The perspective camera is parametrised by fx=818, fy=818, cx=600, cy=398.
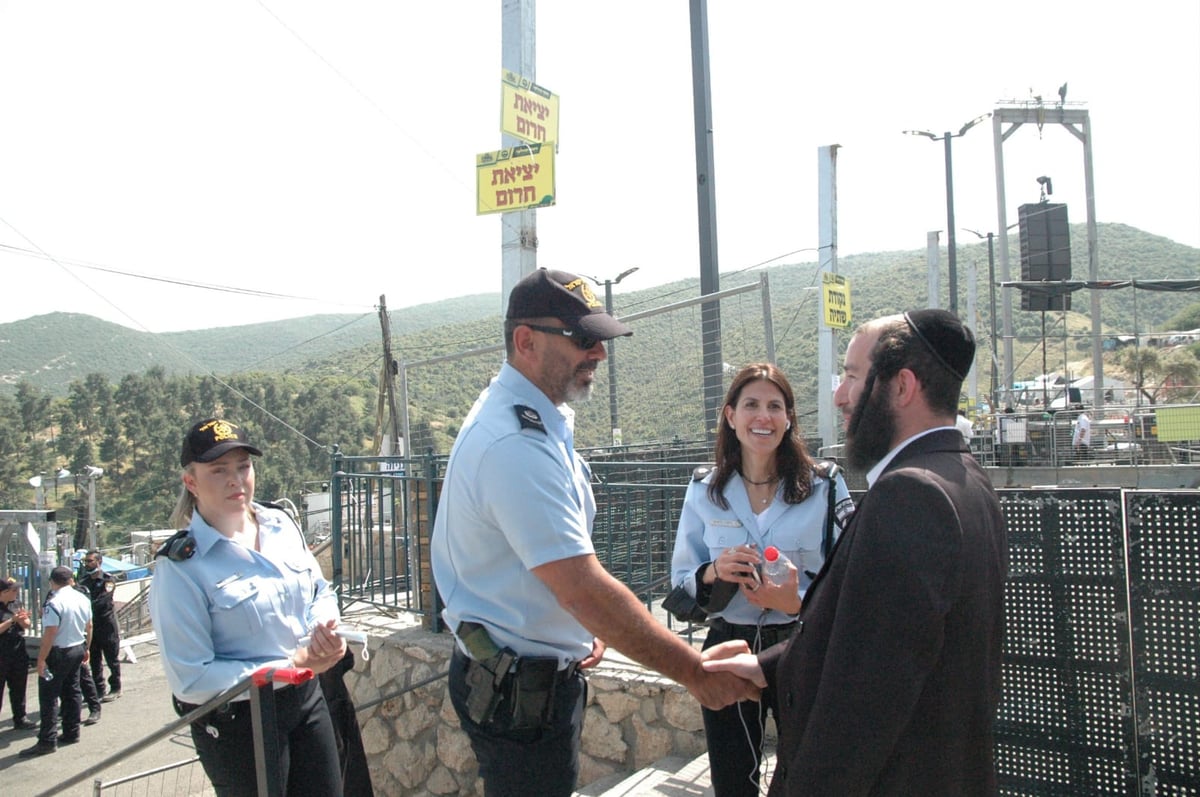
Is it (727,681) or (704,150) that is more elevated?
(704,150)

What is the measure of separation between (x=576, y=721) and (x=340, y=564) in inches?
219

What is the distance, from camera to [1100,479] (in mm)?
16000

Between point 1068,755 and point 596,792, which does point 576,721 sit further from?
point 596,792

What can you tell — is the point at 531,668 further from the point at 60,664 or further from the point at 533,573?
the point at 60,664

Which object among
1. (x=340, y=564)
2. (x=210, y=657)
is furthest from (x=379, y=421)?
(x=210, y=657)

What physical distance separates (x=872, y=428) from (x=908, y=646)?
527 mm

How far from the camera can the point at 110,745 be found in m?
9.33

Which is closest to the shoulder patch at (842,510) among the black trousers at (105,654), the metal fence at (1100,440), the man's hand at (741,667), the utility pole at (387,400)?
the man's hand at (741,667)

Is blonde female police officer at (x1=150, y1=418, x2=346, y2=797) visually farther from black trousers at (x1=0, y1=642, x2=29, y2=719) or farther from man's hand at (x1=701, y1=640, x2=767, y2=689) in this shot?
black trousers at (x1=0, y1=642, x2=29, y2=719)

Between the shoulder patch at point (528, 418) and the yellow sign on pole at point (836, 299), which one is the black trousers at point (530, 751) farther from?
the yellow sign on pole at point (836, 299)

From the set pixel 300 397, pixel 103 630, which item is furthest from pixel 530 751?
pixel 300 397

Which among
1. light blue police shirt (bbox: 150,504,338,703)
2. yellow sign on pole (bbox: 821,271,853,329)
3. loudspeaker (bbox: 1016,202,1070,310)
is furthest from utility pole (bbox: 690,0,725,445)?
loudspeaker (bbox: 1016,202,1070,310)

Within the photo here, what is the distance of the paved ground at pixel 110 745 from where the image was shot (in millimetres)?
7305

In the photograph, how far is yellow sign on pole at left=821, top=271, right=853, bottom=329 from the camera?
8406mm
